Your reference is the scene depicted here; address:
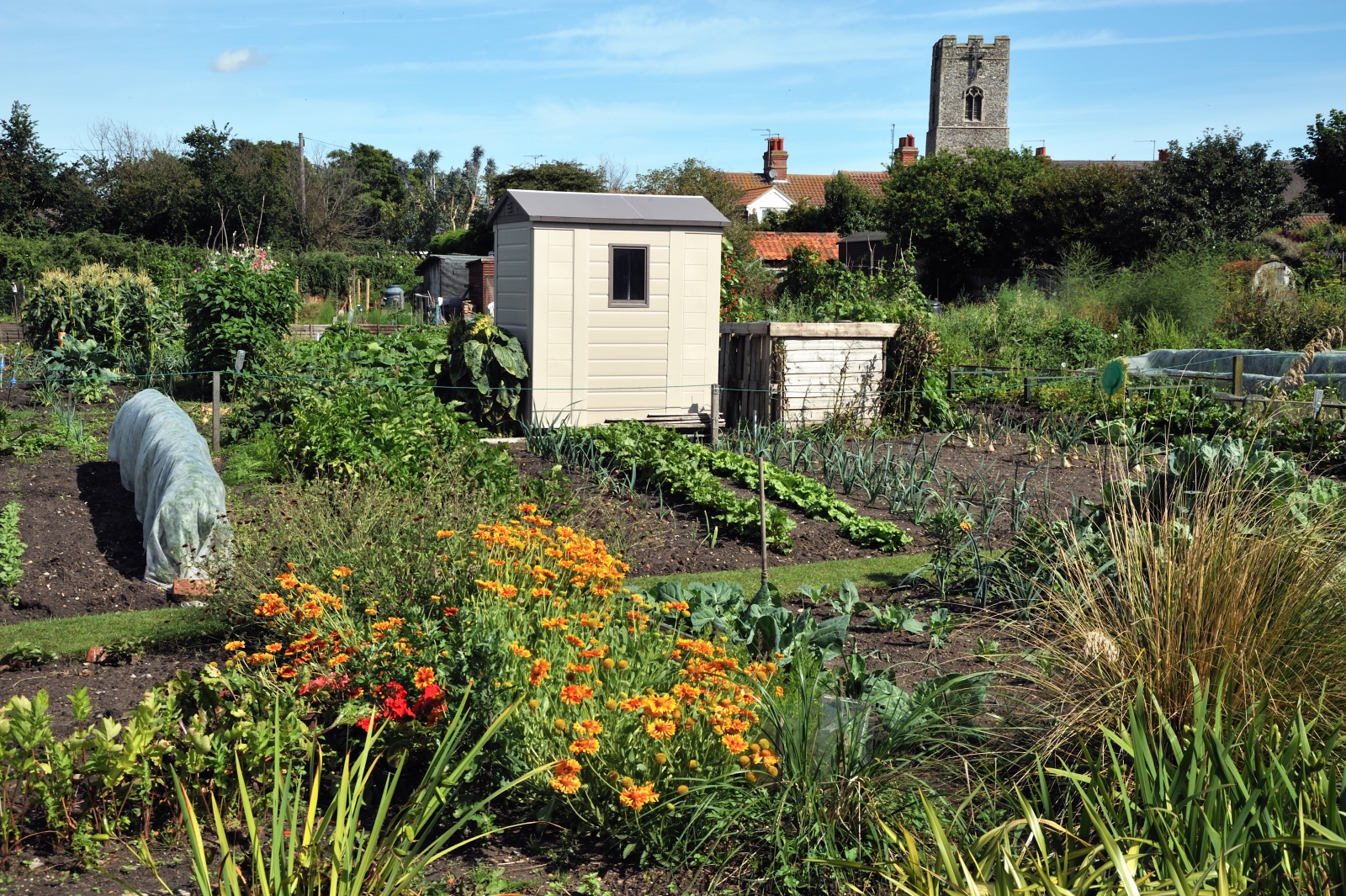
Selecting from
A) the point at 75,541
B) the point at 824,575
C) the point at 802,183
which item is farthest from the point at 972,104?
the point at 75,541

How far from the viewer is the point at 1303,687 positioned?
326 centimetres

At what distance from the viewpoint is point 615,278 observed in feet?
36.8

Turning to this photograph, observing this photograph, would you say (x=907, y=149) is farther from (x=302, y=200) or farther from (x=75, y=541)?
(x=75, y=541)

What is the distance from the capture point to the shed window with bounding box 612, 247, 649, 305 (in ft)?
36.8

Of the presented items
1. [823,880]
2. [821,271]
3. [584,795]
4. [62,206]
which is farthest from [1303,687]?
[62,206]

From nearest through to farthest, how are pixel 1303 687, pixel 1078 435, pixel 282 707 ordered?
pixel 1303 687 → pixel 282 707 → pixel 1078 435

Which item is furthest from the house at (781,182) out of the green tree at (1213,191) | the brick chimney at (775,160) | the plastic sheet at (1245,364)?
the plastic sheet at (1245,364)

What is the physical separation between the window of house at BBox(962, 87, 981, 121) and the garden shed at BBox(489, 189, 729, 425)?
61.3 meters

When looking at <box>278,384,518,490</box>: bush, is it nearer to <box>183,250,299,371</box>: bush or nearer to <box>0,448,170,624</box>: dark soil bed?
<box>0,448,170,624</box>: dark soil bed

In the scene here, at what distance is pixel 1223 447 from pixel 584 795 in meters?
4.06

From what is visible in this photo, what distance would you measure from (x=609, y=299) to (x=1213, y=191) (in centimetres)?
2384

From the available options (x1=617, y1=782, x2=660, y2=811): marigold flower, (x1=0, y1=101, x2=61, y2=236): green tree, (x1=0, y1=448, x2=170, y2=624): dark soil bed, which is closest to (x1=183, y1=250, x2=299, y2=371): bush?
(x1=0, y1=448, x2=170, y2=624): dark soil bed

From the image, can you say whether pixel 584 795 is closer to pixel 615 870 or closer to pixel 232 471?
pixel 615 870

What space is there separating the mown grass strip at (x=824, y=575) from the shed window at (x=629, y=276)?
5.08 metres
